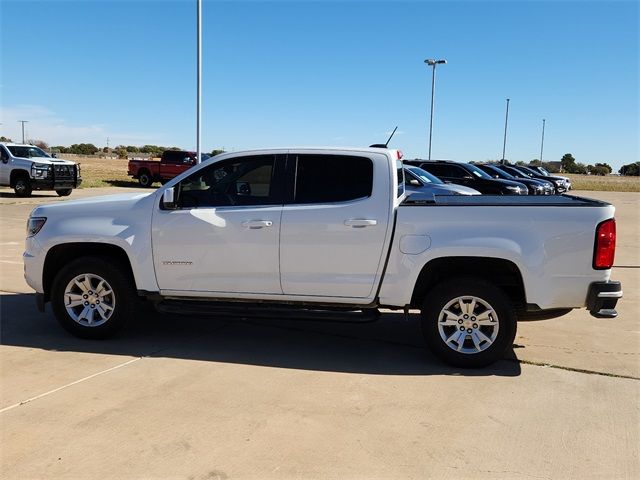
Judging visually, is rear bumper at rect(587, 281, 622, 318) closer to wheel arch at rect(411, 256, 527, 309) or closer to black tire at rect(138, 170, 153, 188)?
wheel arch at rect(411, 256, 527, 309)

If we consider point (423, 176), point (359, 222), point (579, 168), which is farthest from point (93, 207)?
point (579, 168)

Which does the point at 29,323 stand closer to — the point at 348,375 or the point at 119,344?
the point at 119,344

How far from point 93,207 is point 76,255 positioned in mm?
580

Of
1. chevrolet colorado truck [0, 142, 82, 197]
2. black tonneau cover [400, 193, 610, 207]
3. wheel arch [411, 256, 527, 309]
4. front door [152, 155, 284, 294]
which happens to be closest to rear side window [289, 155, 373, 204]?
front door [152, 155, 284, 294]

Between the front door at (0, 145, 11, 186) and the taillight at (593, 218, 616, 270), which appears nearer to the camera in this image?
the taillight at (593, 218, 616, 270)

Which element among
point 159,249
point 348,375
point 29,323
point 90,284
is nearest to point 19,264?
point 29,323

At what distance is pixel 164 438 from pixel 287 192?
2.46 m

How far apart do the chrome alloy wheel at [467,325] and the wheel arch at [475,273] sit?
251mm

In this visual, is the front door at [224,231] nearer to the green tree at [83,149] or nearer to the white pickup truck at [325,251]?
the white pickup truck at [325,251]

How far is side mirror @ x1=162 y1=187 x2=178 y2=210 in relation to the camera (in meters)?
5.38

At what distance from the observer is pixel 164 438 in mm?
3680

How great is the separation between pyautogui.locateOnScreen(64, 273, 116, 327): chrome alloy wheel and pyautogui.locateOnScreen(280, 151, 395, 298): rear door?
1.80m

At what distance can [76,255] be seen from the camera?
19.2ft

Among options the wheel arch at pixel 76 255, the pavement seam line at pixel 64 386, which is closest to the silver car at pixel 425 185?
the wheel arch at pixel 76 255
